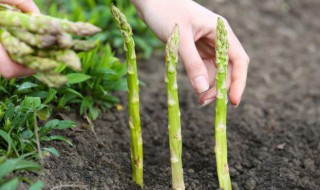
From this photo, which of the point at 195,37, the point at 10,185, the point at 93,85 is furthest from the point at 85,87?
the point at 10,185

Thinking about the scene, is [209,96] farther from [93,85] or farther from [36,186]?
[36,186]

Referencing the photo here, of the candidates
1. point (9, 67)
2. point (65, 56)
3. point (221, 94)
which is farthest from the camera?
point (221, 94)

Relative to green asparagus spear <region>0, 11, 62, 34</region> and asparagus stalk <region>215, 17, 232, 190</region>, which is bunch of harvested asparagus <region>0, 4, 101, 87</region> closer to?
green asparagus spear <region>0, 11, 62, 34</region>

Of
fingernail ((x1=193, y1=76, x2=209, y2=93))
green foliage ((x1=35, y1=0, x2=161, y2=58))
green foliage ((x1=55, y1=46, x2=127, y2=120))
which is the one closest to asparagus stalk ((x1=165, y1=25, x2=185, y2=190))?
fingernail ((x1=193, y1=76, x2=209, y2=93))

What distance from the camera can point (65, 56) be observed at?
249cm

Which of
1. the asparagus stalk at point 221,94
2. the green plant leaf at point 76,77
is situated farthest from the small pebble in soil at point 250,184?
the green plant leaf at point 76,77

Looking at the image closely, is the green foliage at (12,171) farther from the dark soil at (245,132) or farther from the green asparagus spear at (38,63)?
the green asparagus spear at (38,63)

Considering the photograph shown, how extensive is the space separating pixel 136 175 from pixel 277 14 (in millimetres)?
4379

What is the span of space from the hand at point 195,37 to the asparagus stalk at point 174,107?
227 mm

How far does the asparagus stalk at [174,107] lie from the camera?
9.03 feet

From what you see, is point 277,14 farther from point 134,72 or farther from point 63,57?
point 63,57

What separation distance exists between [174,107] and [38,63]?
74 cm

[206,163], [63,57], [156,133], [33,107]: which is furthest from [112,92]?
[63,57]

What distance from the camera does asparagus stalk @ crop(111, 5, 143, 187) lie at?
285cm
